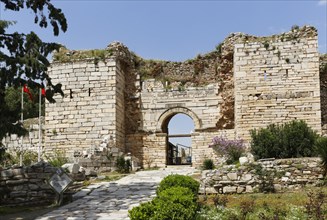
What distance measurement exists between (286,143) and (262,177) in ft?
7.07

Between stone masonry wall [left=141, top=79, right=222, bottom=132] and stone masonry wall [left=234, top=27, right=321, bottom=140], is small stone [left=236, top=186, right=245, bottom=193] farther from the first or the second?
stone masonry wall [left=141, top=79, right=222, bottom=132]

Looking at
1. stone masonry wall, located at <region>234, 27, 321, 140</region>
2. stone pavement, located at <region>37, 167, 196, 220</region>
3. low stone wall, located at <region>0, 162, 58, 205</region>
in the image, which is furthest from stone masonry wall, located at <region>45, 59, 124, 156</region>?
low stone wall, located at <region>0, 162, 58, 205</region>

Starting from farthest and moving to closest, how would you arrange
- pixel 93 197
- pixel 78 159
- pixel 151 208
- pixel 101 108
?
1. pixel 101 108
2. pixel 78 159
3. pixel 93 197
4. pixel 151 208

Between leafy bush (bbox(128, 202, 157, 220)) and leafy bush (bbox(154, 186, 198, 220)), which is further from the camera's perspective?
leafy bush (bbox(154, 186, 198, 220))

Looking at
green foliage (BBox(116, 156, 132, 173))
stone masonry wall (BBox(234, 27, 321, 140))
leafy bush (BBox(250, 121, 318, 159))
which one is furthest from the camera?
stone masonry wall (BBox(234, 27, 321, 140))

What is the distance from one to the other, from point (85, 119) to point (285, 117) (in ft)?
29.5

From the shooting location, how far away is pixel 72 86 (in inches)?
778

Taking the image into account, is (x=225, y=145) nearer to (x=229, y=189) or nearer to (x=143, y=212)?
(x=229, y=189)

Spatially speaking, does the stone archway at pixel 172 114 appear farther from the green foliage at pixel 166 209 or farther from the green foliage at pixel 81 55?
the green foliage at pixel 166 209

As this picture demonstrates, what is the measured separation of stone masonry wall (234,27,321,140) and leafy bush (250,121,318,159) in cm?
439

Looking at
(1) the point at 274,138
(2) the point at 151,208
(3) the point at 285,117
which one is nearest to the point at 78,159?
(1) the point at 274,138

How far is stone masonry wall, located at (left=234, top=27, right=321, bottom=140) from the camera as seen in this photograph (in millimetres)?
18125

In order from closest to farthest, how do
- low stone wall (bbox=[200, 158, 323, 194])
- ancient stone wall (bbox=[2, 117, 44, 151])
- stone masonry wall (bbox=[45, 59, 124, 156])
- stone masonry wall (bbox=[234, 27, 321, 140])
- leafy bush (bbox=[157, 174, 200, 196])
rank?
1. leafy bush (bbox=[157, 174, 200, 196])
2. low stone wall (bbox=[200, 158, 323, 194])
3. stone masonry wall (bbox=[234, 27, 321, 140])
4. stone masonry wall (bbox=[45, 59, 124, 156])
5. ancient stone wall (bbox=[2, 117, 44, 151])

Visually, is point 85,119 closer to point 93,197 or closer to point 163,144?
point 163,144
